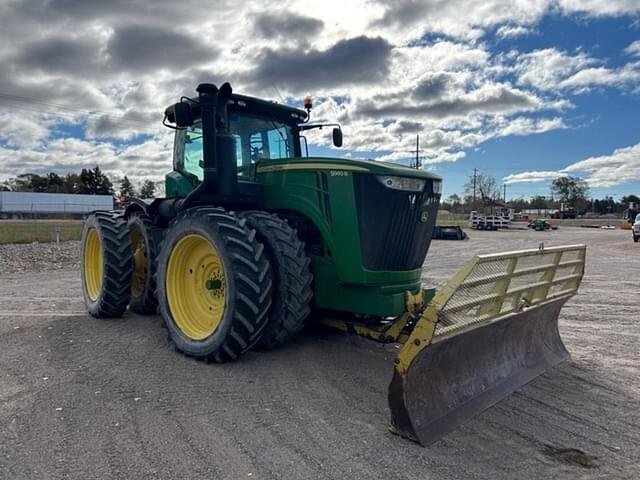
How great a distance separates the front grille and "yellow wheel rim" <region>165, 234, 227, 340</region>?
163 cm

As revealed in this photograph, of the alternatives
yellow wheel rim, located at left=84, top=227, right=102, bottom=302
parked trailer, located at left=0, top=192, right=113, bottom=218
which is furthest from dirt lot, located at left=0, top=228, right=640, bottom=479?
parked trailer, located at left=0, top=192, right=113, bottom=218

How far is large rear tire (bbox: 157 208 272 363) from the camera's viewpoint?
14.5 ft

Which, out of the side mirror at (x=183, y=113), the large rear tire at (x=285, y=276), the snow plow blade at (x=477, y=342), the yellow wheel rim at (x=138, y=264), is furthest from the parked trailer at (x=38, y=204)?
the snow plow blade at (x=477, y=342)

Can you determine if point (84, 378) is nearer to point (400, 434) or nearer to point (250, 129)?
point (400, 434)

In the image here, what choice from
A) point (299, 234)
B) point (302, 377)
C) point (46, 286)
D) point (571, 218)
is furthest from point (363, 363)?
point (571, 218)

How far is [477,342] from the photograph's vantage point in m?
4.04

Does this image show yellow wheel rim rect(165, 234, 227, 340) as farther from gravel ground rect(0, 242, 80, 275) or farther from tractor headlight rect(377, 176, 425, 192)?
gravel ground rect(0, 242, 80, 275)

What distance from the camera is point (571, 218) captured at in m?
80.4

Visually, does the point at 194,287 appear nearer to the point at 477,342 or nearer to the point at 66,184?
the point at 477,342

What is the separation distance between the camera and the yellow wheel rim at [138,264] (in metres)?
6.99

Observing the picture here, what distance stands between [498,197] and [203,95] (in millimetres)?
87687

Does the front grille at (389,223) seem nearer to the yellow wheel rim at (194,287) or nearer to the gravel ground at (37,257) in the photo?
the yellow wheel rim at (194,287)

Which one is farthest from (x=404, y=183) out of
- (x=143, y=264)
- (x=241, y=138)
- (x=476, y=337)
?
(x=143, y=264)

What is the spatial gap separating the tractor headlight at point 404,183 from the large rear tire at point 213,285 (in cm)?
130
